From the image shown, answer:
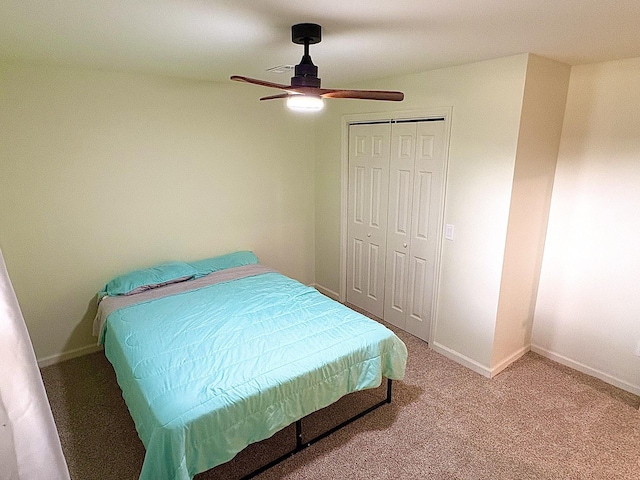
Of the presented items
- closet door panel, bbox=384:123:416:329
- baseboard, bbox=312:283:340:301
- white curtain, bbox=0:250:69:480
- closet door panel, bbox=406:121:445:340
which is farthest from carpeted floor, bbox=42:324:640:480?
white curtain, bbox=0:250:69:480

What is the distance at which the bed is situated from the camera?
174 centimetres

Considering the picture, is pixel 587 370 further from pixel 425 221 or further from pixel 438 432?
pixel 425 221

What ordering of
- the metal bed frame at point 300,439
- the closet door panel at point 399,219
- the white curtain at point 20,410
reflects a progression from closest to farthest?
the white curtain at point 20,410, the metal bed frame at point 300,439, the closet door panel at point 399,219

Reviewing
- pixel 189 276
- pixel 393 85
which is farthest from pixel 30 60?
pixel 393 85

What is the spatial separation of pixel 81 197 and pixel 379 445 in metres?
2.81

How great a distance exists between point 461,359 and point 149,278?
8.73ft

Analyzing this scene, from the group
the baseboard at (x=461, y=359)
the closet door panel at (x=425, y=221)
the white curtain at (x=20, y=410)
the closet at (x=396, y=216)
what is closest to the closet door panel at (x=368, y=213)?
the closet at (x=396, y=216)

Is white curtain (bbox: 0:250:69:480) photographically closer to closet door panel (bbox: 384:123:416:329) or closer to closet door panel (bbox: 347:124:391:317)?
closet door panel (bbox: 384:123:416:329)

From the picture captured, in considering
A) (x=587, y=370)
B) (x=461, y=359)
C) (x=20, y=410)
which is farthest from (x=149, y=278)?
(x=587, y=370)

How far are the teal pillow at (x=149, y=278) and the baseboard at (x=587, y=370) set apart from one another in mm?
3097

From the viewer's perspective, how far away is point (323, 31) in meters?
1.88

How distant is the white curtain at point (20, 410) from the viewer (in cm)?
46

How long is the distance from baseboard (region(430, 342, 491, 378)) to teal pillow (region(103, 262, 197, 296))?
2.23m

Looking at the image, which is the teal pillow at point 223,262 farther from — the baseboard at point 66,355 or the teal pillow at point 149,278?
the baseboard at point 66,355
